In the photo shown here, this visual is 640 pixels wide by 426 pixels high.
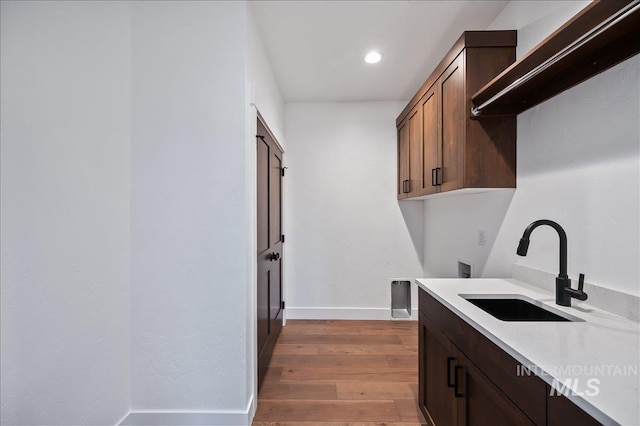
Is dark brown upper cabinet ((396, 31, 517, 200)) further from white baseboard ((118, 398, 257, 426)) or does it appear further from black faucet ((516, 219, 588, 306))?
white baseboard ((118, 398, 257, 426))

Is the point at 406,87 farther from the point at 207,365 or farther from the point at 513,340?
the point at 207,365

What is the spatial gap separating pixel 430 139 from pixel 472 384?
176 cm

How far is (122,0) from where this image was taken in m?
1.73

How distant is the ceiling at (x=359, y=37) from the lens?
197cm

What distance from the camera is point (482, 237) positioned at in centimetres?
221

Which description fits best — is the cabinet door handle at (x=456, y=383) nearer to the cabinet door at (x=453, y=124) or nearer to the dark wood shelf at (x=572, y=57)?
the cabinet door at (x=453, y=124)

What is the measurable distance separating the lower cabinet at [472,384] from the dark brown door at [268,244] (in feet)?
3.84

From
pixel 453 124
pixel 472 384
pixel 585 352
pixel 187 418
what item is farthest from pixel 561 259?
pixel 187 418

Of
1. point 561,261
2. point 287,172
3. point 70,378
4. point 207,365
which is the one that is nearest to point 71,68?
point 70,378

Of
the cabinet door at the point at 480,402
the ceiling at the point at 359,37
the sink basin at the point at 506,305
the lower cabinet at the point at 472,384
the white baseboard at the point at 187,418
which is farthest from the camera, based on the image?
the ceiling at the point at 359,37

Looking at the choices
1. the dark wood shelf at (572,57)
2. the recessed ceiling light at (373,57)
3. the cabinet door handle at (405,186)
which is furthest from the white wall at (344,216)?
the dark wood shelf at (572,57)

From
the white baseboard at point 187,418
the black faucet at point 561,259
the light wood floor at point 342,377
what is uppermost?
the black faucet at point 561,259

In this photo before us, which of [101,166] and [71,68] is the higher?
[71,68]

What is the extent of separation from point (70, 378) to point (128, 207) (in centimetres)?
92
